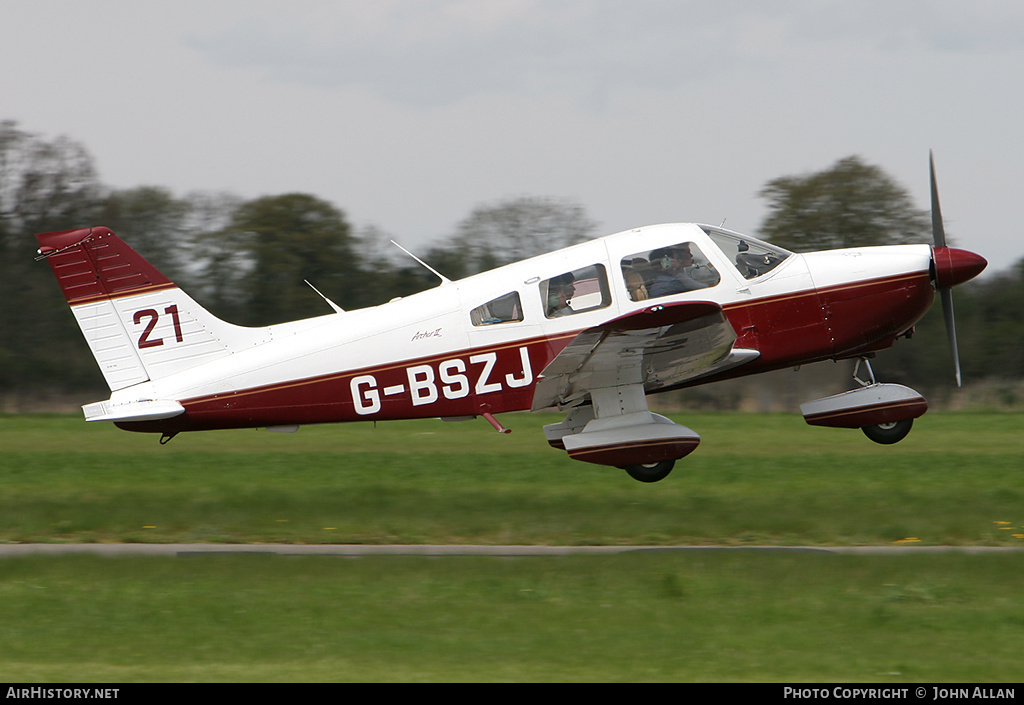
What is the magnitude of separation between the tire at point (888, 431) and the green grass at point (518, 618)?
7.71ft

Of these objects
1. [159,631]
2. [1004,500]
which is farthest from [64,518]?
[1004,500]

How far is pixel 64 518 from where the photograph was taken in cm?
1136

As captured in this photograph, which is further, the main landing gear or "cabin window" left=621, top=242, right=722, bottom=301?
the main landing gear

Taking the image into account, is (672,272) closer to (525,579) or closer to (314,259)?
(525,579)

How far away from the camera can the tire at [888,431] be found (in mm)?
10938

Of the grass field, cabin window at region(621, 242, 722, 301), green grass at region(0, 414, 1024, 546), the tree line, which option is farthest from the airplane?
the tree line

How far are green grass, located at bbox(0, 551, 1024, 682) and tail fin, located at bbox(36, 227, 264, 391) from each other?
240 centimetres

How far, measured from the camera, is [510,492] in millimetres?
12836

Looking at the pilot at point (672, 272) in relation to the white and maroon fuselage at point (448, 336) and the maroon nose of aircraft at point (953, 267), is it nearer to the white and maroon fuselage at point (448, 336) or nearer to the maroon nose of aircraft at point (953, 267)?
the white and maroon fuselage at point (448, 336)

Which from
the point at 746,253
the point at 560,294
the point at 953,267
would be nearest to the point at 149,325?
the point at 560,294

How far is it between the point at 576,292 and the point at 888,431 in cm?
373

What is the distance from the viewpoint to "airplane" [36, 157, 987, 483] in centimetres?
1021

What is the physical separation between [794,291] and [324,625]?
5870 mm

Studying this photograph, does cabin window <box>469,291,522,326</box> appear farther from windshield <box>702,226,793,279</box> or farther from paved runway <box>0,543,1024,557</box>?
paved runway <box>0,543,1024,557</box>
